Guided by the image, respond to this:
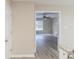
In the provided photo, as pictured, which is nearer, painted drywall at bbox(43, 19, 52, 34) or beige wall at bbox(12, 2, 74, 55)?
beige wall at bbox(12, 2, 74, 55)

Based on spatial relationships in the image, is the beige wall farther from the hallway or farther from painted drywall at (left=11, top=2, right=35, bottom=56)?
the hallway

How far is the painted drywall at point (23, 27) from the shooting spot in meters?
6.51

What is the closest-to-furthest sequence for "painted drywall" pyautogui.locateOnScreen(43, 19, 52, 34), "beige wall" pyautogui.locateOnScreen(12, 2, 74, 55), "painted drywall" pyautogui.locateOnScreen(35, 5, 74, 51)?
1. "beige wall" pyautogui.locateOnScreen(12, 2, 74, 55)
2. "painted drywall" pyautogui.locateOnScreen(35, 5, 74, 51)
3. "painted drywall" pyautogui.locateOnScreen(43, 19, 52, 34)

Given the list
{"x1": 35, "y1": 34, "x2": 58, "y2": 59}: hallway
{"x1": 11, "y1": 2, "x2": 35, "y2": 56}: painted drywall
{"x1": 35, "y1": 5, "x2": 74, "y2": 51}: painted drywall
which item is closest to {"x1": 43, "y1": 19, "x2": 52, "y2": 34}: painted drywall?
{"x1": 35, "y1": 34, "x2": 58, "y2": 59}: hallway

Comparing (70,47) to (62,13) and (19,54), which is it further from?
(19,54)

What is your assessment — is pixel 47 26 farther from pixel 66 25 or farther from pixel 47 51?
pixel 66 25

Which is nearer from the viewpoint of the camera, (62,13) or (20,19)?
(20,19)

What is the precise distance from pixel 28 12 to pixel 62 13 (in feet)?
6.14

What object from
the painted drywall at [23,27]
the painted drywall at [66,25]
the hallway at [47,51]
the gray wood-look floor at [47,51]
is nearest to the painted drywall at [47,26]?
the hallway at [47,51]

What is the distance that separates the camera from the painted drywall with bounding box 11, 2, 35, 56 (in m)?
6.51

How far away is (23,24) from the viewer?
21.5 ft

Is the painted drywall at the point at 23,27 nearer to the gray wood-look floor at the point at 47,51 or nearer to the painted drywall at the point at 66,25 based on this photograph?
the gray wood-look floor at the point at 47,51

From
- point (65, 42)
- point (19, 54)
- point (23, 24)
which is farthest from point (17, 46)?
point (65, 42)

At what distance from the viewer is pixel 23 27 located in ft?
21.5
